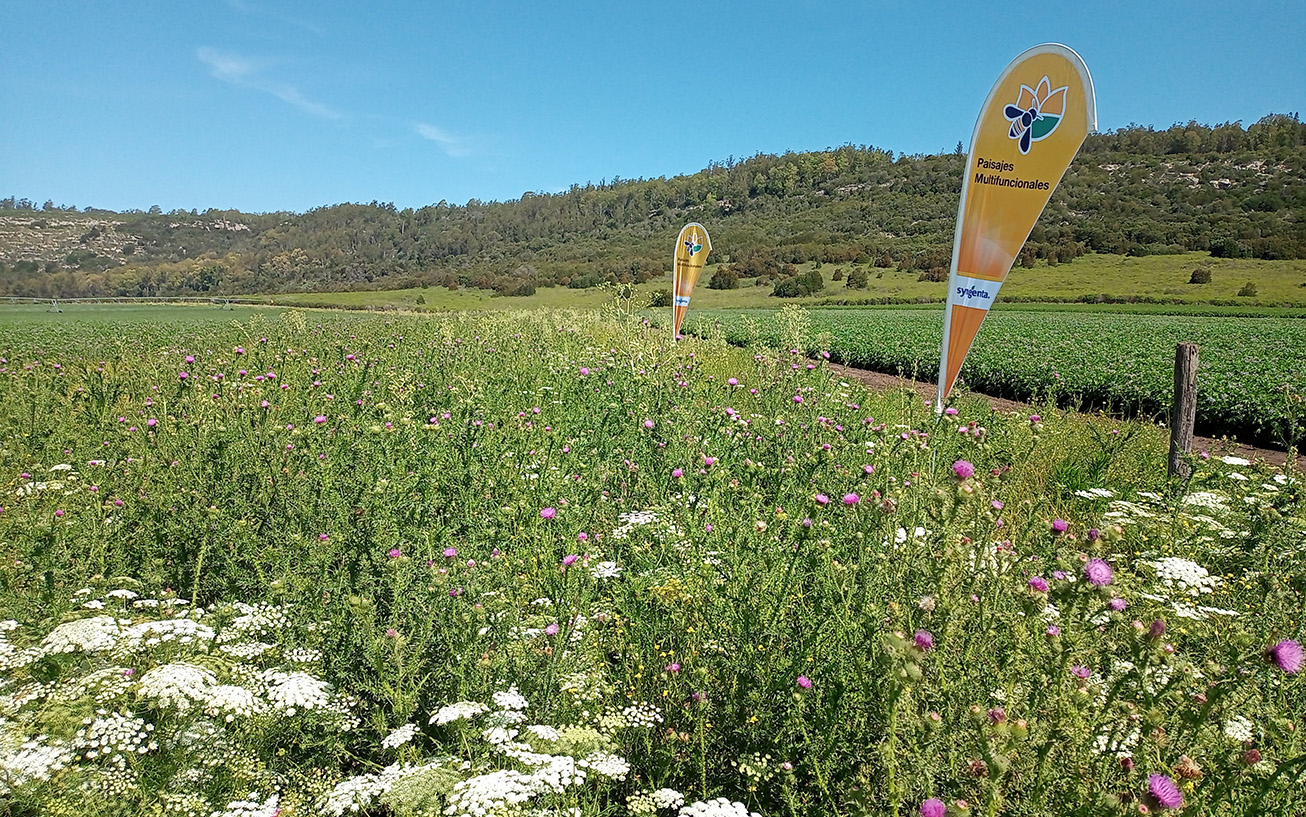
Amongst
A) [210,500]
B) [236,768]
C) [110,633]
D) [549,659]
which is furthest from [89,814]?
[210,500]

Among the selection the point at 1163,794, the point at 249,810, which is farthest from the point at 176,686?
the point at 1163,794

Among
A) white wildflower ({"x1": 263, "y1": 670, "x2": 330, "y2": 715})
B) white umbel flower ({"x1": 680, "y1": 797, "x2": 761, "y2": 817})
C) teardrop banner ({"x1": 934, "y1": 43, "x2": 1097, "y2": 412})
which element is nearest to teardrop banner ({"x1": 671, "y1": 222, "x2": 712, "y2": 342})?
teardrop banner ({"x1": 934, "y1": 43, "x2": 1097, "y2": 412})

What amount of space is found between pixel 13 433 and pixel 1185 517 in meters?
8.27

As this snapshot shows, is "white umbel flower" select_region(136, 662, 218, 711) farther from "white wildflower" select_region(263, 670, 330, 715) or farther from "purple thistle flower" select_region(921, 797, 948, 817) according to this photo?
"purple thistle flower" select_region(921, 797, 948, 817)

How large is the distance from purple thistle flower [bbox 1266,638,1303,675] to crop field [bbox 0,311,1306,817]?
1cm

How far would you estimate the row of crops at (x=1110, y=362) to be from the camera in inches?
429

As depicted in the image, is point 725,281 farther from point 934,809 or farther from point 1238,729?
point 934,809

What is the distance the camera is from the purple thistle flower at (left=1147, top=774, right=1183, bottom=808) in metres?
1.25

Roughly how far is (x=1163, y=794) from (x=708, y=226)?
13263cm

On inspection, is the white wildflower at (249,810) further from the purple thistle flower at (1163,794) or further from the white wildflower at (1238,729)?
the white wildflower at (1238,729)

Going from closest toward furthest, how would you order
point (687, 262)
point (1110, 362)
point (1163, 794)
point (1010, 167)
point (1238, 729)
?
1. point (1163, 794)
2. point (1238, 729)
3. point (1010, 167)
4. point (687, 262)
5. point (1110, 362)

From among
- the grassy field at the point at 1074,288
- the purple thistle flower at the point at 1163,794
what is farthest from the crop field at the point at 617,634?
the grassy field at the point at 1074,288

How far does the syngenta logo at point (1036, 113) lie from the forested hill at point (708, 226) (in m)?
68.6

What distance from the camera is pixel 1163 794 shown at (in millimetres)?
1267
